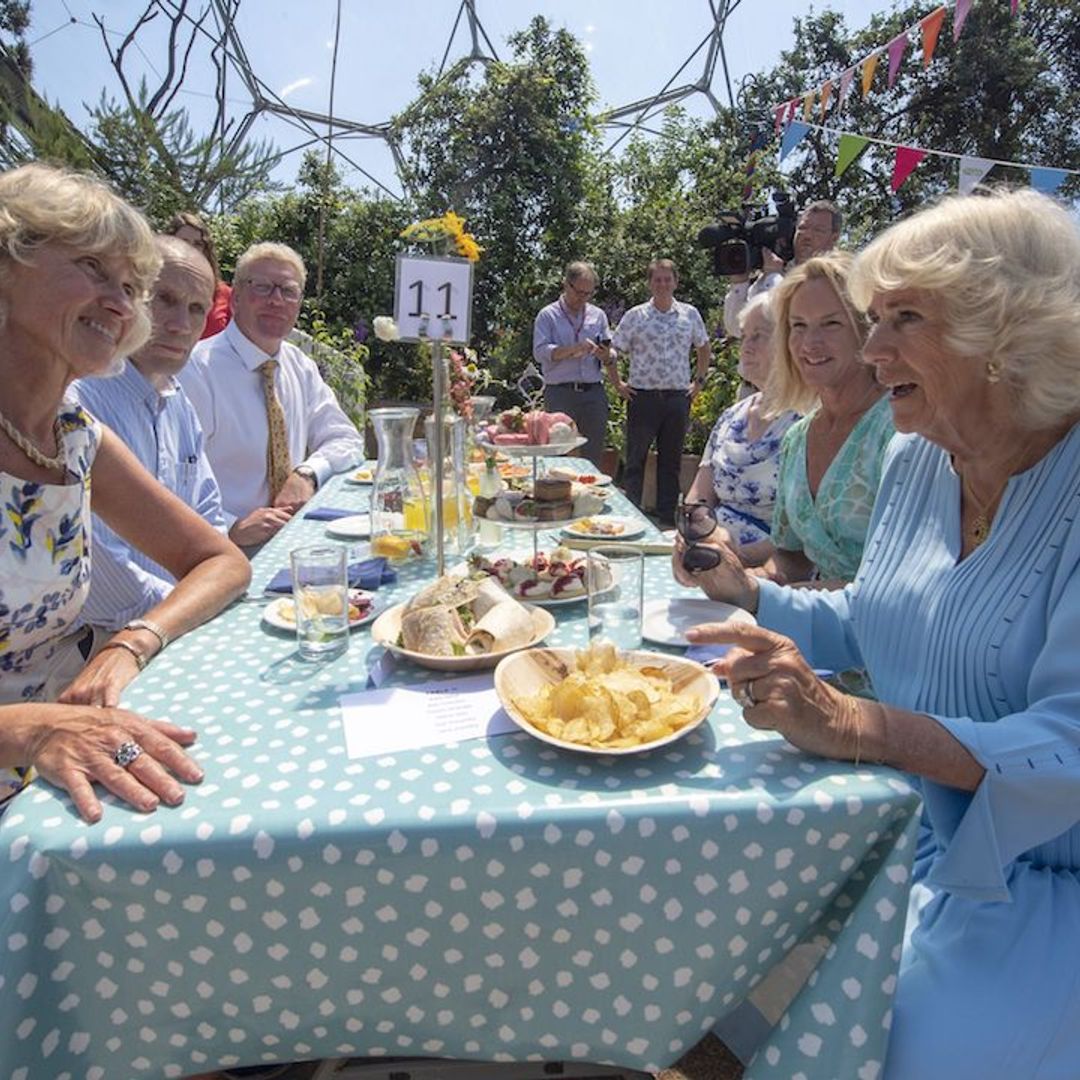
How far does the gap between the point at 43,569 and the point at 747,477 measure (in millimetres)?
2265

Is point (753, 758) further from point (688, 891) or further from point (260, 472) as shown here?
point (260, 472)

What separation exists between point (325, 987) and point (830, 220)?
5.86 metres

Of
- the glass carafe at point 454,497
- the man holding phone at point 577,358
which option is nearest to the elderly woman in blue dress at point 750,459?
the glass carafe at point 454,497

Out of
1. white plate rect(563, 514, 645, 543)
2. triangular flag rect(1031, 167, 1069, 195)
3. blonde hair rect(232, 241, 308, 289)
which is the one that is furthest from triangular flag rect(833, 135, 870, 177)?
white plate rect(563, 514, 645, 543)

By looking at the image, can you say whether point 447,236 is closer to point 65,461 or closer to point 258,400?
point 65,461

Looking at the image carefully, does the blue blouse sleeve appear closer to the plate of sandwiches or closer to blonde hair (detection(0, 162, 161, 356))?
the plate of sandwiches

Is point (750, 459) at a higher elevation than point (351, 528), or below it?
higher

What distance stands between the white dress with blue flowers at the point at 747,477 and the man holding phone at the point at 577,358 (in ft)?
13.5

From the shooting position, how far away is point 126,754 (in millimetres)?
1065

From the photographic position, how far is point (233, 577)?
71.1 inches

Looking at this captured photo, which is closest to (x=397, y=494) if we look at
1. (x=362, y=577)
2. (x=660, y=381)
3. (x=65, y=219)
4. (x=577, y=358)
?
(x=362, y=577)

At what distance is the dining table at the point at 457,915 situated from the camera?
94cm

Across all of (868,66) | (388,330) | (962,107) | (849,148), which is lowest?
(388,330)

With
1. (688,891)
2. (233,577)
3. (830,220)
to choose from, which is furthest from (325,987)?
(830,220)
